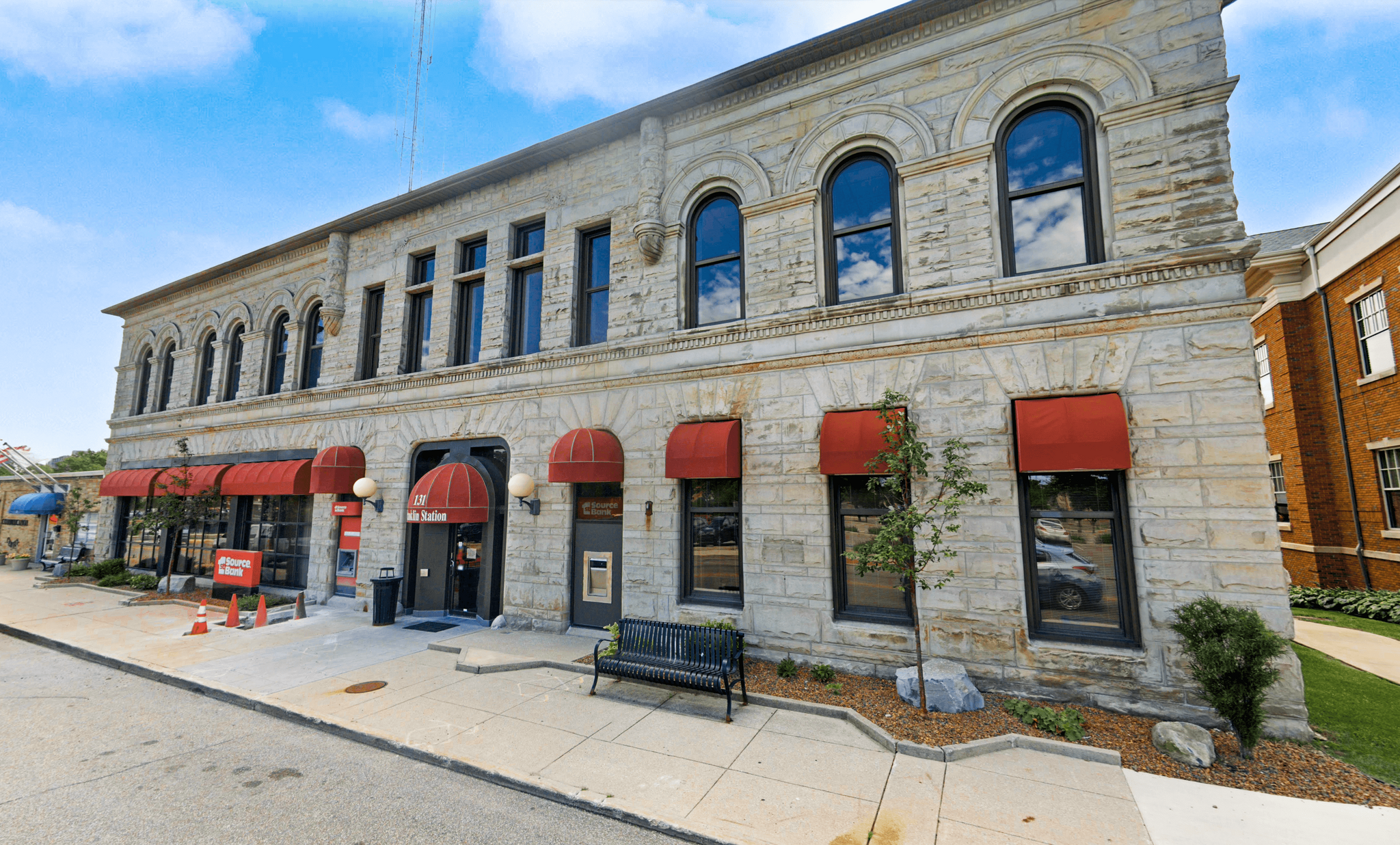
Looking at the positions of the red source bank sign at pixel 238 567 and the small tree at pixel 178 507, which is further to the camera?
the small tree at pixel 178 507

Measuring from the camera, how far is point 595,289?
1255 cm

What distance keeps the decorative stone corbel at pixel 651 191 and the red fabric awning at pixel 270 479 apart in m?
11.4

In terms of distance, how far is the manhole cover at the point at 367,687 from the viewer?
838 cm

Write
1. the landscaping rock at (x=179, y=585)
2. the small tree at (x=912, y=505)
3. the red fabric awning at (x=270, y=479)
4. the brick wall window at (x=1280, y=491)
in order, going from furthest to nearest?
the brick wall window at (x=1280, y=491)
the landscaping rock at (x=179, y=585)
the red fabric awning at (x=270, y=479)
the small tree at (x=912, y=505)

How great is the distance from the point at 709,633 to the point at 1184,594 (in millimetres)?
6155

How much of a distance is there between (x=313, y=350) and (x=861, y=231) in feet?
53.9

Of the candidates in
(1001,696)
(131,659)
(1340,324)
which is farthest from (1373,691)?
(131,659)

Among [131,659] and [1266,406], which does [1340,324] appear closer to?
[1266,406]

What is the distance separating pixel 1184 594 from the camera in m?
7.06

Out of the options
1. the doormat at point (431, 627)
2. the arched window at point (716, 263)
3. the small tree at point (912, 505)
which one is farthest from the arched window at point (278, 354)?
the small tree at point (912, 505)

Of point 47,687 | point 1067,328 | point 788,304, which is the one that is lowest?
point 47,687

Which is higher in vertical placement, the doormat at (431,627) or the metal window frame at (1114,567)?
the metal window frame at (1114,567)

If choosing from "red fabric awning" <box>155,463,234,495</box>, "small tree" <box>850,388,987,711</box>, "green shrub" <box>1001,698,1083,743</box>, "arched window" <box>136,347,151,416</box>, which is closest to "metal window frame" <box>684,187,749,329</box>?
"small tree" <box>850,388,987,711</box>

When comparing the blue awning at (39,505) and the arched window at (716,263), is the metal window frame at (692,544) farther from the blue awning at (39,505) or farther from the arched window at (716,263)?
the blue awning at (39,505)
